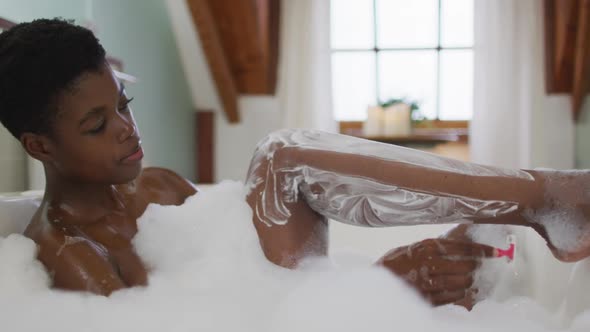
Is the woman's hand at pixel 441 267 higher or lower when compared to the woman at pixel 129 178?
lower

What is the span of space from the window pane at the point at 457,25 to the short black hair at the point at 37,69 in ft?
9.83

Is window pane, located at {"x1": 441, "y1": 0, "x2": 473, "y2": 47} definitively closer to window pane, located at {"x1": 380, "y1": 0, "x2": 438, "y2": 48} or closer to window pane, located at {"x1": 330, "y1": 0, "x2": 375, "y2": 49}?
window pane, located at {"x1": 380, "y1": 0, "x2": 438, "y2": 48}

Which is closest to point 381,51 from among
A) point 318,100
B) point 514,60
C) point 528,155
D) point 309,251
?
point 318,100

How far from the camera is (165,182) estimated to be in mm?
1187

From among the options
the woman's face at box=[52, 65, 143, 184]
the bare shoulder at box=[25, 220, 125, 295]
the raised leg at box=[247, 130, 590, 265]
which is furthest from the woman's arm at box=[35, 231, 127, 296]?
the raised leg at box=[247, 130, 590, 265]

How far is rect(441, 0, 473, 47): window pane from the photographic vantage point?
3.50 m

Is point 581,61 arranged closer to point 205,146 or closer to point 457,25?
point 457,25

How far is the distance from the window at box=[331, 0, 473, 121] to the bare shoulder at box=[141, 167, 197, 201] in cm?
239

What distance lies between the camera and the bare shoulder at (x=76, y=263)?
2.66ft

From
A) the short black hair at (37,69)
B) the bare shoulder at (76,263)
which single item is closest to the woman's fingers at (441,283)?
the bare shoulder at (76,263)

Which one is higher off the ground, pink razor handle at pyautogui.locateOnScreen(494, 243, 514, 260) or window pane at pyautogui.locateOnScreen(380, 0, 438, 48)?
window pane at pyautogui.locateOnScreen(380, 0, 438, 48)

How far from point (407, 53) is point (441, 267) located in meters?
2.84

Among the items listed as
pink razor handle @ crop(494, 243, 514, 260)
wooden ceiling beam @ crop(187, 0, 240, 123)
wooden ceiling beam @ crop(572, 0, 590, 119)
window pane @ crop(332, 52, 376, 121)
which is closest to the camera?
pink razor handle @ crop(494, 243, 514, 260)

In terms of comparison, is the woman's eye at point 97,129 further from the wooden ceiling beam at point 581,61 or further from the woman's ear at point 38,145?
the wooden ceiling beam at point 581,61
